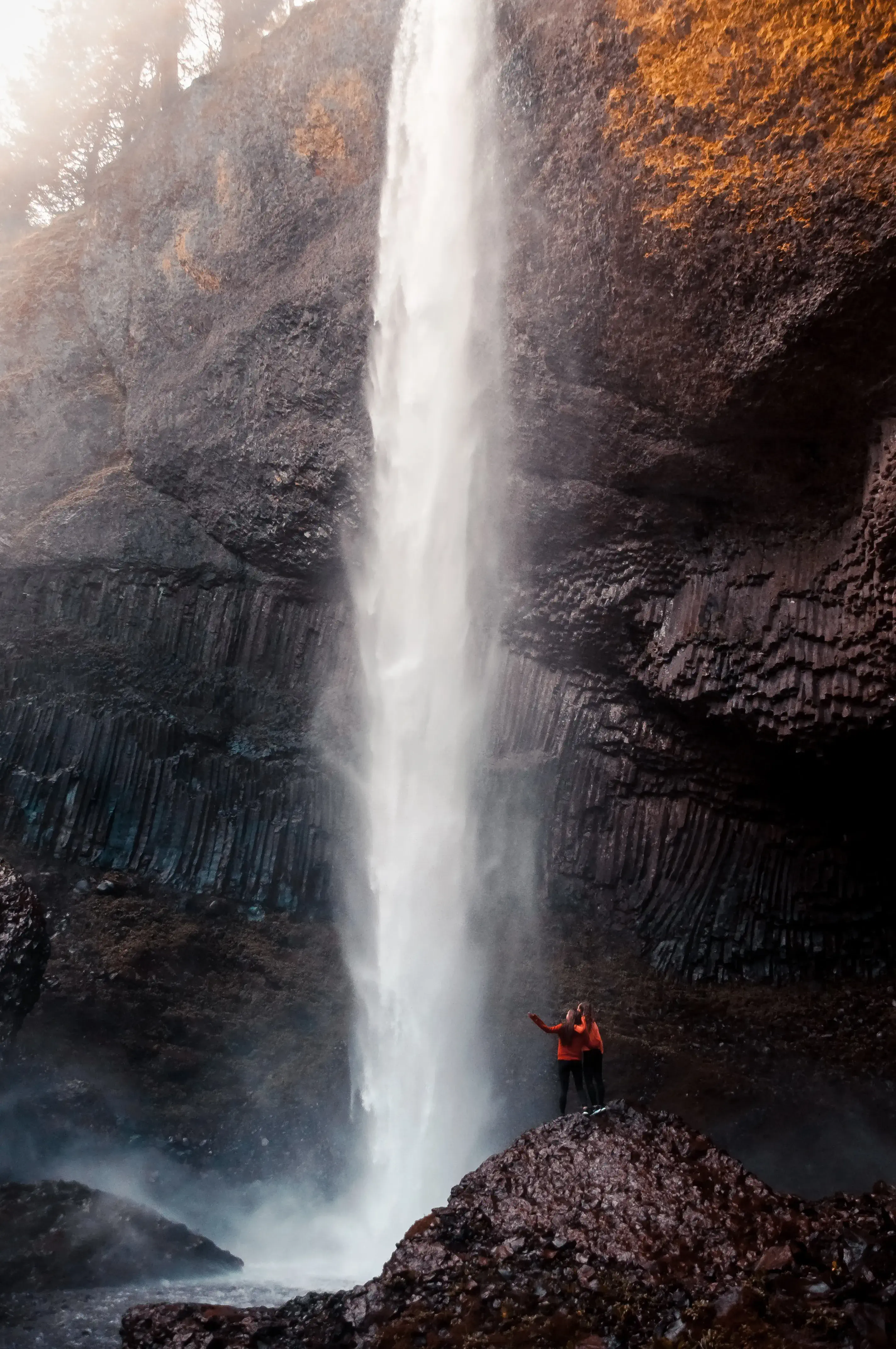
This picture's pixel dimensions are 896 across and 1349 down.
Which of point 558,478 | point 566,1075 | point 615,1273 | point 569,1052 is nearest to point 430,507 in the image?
point 558,478

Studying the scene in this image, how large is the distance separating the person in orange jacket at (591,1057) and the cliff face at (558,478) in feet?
8.98

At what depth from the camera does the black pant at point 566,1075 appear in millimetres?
7430

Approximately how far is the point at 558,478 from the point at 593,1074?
6.05 m

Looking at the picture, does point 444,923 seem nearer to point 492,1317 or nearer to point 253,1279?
point 253,1279

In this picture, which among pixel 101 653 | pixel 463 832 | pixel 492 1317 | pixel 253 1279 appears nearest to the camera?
pixel 492 1317

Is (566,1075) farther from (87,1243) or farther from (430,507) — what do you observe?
(430,507)

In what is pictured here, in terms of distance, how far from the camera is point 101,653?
11.4 m

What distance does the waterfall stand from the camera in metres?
10.3

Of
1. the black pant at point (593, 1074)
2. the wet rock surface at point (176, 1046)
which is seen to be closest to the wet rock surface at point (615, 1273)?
the black pant at point (593, 1074)

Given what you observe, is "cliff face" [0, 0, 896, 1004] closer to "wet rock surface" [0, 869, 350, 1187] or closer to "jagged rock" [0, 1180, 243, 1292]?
"wet rock surface" [0, 869, 350, 1187]

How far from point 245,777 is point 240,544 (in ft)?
9.36

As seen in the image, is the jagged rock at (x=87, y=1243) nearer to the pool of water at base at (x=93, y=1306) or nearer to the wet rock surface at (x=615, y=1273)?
the pool of water at base at (x=93, y=1306)

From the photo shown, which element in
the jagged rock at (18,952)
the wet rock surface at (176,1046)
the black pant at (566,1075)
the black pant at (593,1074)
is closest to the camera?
the jagged rock at (18,952)

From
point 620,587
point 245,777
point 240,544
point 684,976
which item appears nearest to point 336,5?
point 240,544
